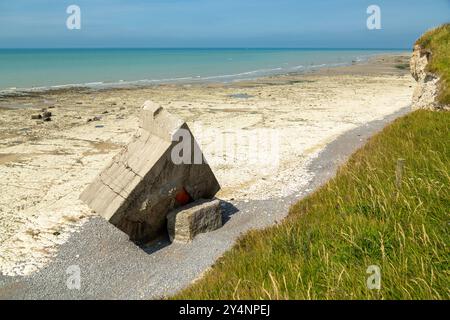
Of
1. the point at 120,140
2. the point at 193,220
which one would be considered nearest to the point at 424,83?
the point at 193,220

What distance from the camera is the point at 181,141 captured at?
790cm

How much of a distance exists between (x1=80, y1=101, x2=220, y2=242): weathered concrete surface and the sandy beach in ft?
5.07

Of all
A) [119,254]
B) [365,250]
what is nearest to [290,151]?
[119,254]

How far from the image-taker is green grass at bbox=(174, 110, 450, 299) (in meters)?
3.54

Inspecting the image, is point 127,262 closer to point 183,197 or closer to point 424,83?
point 183,197

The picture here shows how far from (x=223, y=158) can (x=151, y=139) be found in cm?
621

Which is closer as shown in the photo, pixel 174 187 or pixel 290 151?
pixel 174 187

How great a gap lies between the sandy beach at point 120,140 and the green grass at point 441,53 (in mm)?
4320

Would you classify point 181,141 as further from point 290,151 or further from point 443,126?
point 290,151

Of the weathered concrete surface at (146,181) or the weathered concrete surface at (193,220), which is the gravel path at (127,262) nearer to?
the weathered concrete surface at (193,220)

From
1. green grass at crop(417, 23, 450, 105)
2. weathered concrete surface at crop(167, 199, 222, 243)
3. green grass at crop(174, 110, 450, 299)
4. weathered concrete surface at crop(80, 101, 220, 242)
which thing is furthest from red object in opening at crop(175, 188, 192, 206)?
green grass at crop(417, 23, 450, 105)

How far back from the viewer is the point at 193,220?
26.4 feet

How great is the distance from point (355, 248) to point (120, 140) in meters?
13.9

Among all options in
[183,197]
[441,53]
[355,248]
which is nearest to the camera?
[355,248]
